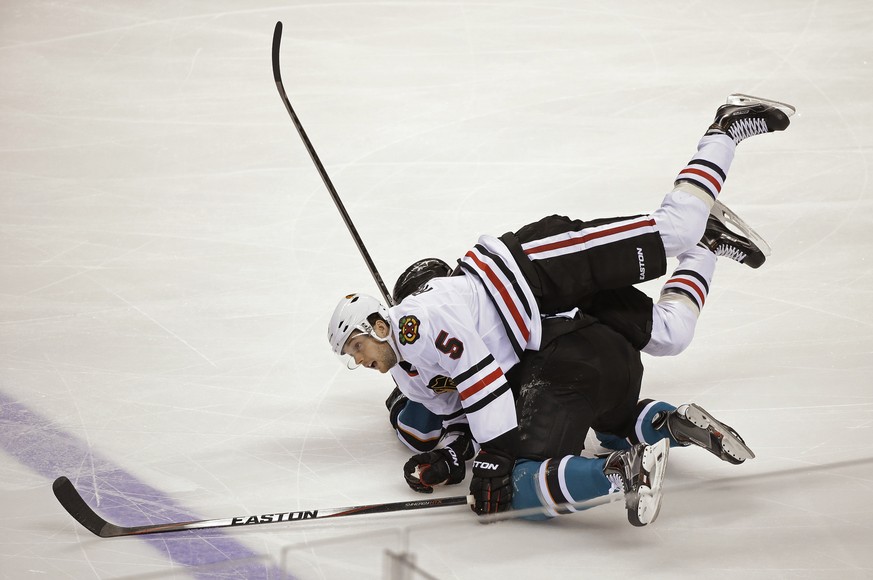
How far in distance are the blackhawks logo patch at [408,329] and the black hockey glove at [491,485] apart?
0.35 meters

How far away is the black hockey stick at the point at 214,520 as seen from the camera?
9.03ft

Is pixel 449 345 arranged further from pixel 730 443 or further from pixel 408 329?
pixel 730 443

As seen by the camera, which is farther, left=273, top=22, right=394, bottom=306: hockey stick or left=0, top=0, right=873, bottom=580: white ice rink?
left=273, top=22, right=394, bottom=306: hockey stick

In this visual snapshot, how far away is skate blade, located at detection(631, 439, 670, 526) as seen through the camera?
7.88ft

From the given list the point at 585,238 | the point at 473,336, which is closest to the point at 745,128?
the point at 585,238

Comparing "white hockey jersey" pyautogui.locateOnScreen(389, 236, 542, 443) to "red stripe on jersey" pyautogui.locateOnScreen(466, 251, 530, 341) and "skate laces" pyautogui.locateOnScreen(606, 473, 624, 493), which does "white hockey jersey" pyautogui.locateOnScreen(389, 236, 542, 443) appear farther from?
"skate laces" pyautogui.locateOnScreen(606, 473, 624, 493)

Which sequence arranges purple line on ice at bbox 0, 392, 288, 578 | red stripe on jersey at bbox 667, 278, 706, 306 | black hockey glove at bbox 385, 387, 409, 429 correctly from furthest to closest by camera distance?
red stripe on jersey at bbox 667, 278, 706, 306, black hockey glove at bbox 385, 387, 409, 429, purple line on ice at bbox 0, 392, 288, 578

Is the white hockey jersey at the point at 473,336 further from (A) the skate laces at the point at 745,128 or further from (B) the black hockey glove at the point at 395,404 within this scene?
(A) the skate laces at the point at 745,128

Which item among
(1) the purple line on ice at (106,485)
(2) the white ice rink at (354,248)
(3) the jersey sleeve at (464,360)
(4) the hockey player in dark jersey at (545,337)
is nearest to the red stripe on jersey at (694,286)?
(4) the hockey player in dark jersey at (545,337)

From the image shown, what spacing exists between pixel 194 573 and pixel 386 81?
420 cm

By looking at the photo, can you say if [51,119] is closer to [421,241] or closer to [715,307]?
[421,241]

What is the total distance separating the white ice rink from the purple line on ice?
0.01 metres


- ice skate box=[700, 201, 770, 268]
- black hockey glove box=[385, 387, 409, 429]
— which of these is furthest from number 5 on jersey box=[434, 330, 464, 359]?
ice skate box=[700, 201, 770, 268]

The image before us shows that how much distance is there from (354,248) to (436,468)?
178cm
